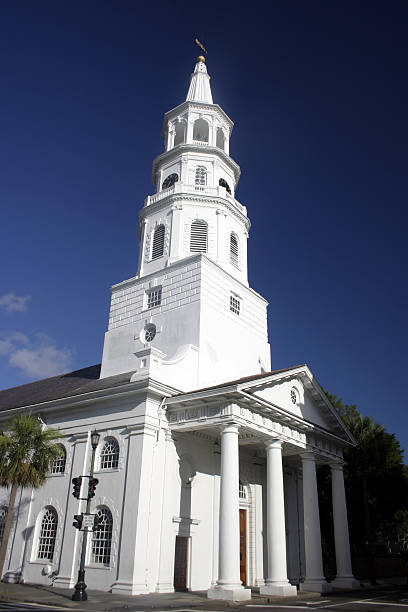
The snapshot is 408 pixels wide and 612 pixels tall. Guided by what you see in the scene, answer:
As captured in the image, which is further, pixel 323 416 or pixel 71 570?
pixel 323 416

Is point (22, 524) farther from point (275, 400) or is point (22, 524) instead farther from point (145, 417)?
point (275, 400)

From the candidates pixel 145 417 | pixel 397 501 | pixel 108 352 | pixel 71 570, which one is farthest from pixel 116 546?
pixel 397 501

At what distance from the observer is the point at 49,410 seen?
23641mm

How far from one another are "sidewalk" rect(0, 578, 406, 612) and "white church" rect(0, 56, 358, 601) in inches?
25.4

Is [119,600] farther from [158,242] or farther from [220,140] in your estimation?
[220,140]

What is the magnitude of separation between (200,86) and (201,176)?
28.7ft

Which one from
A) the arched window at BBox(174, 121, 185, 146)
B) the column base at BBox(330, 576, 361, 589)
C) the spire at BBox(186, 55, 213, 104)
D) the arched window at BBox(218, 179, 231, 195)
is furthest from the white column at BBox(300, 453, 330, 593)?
the spire at BBox(186, 55, 213, 104)

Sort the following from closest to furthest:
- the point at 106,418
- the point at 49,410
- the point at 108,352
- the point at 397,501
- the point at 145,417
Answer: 1. the point at 145,417
2. the point at 106,418
3. the point at 49,410
4. the point at 108,352
5. the point at 397,501

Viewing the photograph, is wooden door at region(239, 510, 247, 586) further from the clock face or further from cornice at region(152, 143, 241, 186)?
cornice at region(152, 143, 241, 186)

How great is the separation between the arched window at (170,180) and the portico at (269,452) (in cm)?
1512

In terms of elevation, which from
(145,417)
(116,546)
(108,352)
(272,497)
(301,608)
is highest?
(108,352)

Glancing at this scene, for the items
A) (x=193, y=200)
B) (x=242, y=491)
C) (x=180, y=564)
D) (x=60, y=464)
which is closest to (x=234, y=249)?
(x=193, y=200)

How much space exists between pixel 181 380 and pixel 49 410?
21.8 feet

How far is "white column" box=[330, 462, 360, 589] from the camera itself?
23.8 meters
